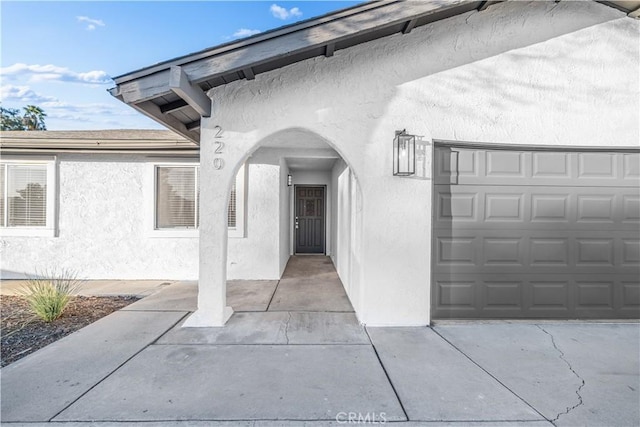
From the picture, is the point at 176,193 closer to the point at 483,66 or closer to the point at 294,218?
the point at 294,218

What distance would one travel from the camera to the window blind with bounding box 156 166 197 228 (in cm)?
694

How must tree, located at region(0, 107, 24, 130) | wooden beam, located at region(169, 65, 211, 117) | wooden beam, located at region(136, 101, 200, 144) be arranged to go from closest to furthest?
wooden beam, located at region(169, 65, 211, 117), wooden beam, located at region(136, 101, 200, 144), tree, located at region(0, 107, 24, 130)

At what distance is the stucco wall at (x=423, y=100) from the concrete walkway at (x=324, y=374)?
982 millimetres

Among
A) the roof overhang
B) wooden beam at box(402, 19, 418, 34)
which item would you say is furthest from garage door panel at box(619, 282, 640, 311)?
wooden beam at box(402, 19, 418, 34)

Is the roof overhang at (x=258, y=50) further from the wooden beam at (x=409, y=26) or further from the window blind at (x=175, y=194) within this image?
the window blind at (x=175, y=194)

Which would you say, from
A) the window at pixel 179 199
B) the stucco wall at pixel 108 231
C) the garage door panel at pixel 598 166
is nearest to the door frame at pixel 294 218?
the window at pixel 179 199

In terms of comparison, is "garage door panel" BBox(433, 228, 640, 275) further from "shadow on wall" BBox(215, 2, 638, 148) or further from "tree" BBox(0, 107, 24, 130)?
"tree" BBox(0, 107, 24, 130)

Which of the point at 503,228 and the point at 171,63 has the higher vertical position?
the point at 171,63

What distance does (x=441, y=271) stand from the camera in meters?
4.30

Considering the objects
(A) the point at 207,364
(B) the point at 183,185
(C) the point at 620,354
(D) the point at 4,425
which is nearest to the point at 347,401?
(A) the point at 207,364

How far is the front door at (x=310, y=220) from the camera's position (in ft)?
35.8

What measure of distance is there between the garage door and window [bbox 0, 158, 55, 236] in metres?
8.19

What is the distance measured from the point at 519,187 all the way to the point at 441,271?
167 centimetres

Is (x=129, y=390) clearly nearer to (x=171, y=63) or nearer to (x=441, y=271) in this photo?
(x=171, y=63)
